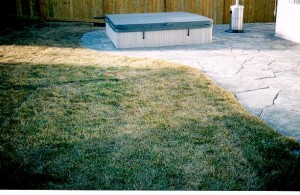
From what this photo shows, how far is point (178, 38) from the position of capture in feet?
24.8

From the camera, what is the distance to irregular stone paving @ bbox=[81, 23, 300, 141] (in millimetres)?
3874

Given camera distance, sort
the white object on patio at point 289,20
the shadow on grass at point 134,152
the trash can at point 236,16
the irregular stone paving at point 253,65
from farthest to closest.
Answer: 1. the trash can at point 236,16
2. the white object on patio at point 289,20
3. the irregular stone paving at point 253,65
4. the shadow on grass at point 134,152

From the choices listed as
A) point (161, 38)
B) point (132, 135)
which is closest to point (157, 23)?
point (161, 38)

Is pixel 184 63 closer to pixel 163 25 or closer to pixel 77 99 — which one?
pixel 163 25

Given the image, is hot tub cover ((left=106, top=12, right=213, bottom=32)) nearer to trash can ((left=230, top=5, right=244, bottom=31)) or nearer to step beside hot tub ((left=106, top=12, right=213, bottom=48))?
step beside hot tub ((left=106, top=12, right=213, bottom=48))

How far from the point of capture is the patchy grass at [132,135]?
8.33ft

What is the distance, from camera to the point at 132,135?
10.6 ft

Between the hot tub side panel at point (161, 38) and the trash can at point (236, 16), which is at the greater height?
the trash can at point (236, 16)

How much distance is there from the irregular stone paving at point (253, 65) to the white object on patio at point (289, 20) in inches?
8.7

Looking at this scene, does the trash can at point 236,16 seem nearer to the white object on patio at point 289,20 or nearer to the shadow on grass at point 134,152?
the white object on patio at point 289,20

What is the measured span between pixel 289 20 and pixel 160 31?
10.5 ft

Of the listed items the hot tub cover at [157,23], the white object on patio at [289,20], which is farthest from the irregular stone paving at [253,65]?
the hot tub cover at [157,23]

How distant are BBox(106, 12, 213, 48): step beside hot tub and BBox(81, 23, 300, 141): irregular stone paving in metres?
0.27

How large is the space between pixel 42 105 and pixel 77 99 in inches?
17.0
